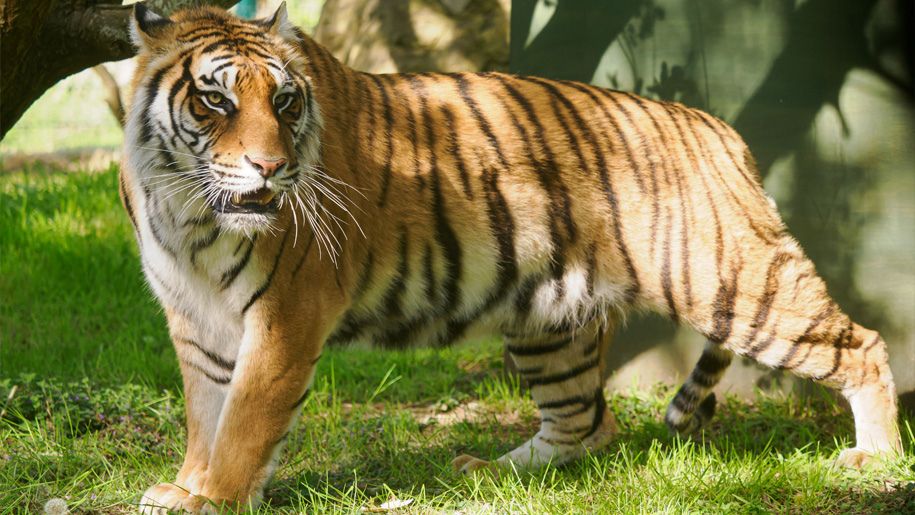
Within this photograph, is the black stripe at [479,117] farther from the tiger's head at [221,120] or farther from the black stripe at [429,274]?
the tiger's head at [221,120]

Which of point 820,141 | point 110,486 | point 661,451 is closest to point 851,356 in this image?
point 661,451

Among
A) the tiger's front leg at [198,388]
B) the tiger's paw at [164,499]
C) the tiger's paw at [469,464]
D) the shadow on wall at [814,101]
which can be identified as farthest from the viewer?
the shadow on wall at [814,101]

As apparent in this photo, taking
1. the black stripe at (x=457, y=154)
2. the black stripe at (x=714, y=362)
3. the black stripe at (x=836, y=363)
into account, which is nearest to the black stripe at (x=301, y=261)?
the black stripe at (x=457, y=154)

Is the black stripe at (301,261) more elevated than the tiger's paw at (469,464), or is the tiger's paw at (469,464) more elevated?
the black stripe at (301,261)

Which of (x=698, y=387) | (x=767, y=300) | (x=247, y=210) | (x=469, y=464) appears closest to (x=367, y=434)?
(x=469, y=464)

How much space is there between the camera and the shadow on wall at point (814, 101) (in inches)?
167

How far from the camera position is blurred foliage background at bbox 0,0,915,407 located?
425 cm

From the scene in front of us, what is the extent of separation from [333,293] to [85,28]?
1486 millimetres

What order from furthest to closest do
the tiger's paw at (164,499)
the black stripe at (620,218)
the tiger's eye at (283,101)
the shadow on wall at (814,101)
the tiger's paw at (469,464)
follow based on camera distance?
the shadow on wall at (814,101), the tiger's paw at (469,464), the black stripe at (620,218), the tiger's paw at (164,499), the tiger's eye at (283,101)

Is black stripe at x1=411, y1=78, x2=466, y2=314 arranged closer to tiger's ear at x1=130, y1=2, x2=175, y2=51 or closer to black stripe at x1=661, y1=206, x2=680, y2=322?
black stripe at x1=661, y1=206, x2=680, y2=322

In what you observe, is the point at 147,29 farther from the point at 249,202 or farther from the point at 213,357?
the point at 213,357

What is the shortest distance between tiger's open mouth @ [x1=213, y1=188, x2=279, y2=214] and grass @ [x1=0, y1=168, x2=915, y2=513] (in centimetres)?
95

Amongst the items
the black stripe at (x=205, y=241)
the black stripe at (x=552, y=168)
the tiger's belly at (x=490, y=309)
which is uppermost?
the black stripe at (x=552, y=168)

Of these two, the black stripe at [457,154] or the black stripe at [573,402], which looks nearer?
the black stripe at [457,154]
